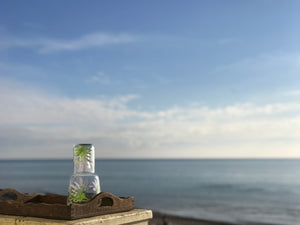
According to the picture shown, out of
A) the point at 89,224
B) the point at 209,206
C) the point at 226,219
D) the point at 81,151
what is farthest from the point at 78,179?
the point at 209,206

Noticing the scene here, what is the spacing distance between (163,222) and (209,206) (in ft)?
34.5

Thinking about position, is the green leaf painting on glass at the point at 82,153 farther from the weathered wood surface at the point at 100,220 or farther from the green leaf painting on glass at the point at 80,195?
the weathered wood surface at the point at 100,220

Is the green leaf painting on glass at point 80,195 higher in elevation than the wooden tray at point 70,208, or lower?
higher

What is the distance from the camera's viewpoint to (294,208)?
24.1 meters

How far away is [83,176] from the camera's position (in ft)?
5.62

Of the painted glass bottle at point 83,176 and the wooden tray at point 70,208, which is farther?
the painted glass bottle at point 83,176

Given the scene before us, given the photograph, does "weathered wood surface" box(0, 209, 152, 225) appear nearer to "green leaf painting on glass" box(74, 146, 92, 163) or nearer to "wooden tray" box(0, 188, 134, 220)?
"wooden tray" box(0, 188, 134, 220)

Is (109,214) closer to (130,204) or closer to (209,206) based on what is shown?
(130,204)

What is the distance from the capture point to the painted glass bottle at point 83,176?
1.71 m

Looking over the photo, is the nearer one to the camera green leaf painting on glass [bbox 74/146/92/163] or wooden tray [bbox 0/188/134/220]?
wooden tray [bbox 0/188/134/220]

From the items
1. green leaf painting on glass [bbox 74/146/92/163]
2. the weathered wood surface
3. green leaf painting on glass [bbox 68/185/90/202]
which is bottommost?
the weathered wood surface

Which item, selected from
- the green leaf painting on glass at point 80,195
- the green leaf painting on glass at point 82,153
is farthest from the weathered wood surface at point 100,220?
the green leaf painting on glass at point 82,153

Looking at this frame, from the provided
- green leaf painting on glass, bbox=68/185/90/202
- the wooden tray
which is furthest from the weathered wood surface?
green leaf painting on glass, bbox=68/185/90/202

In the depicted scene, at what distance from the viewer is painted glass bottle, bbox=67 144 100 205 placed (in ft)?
5.59
